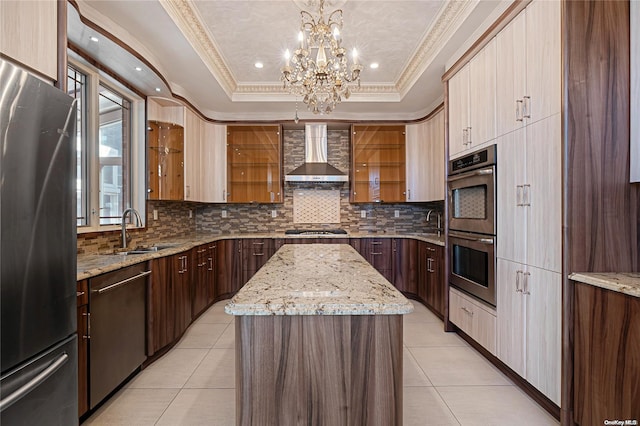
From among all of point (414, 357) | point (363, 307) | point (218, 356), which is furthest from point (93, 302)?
point (414, 357)

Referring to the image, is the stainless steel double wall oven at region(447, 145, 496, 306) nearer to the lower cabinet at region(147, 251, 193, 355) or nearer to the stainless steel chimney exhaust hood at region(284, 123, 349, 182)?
the stainless steel chimney exhaust hood at region(284, 123, 349, 182)

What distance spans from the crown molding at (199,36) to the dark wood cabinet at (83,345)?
1.97 m

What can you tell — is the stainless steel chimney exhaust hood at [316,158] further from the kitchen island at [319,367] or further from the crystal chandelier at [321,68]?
the kitchen island at [319,367]

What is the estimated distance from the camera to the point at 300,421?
111cm

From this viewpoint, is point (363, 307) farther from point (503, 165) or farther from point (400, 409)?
point (503, 165)

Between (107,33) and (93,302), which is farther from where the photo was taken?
(107,33)

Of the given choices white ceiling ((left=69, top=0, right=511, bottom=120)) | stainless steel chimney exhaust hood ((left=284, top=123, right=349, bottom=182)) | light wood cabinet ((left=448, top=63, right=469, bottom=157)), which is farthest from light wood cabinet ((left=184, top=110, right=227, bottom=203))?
light wood cabinet ((left=448, top=63, right=469, bottom=157))

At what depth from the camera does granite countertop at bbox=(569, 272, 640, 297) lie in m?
1.40

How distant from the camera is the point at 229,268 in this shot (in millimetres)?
4395

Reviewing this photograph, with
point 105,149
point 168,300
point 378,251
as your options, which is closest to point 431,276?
point 378,251

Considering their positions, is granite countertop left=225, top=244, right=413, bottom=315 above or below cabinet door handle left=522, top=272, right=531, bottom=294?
above

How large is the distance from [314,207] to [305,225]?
32 centimetres

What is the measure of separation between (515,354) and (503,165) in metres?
1.32

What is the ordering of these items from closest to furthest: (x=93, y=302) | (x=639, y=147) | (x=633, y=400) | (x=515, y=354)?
(x=633, y=400) → (x=639, y=147) → (x=93, y=302) → (x=515, y=354)
